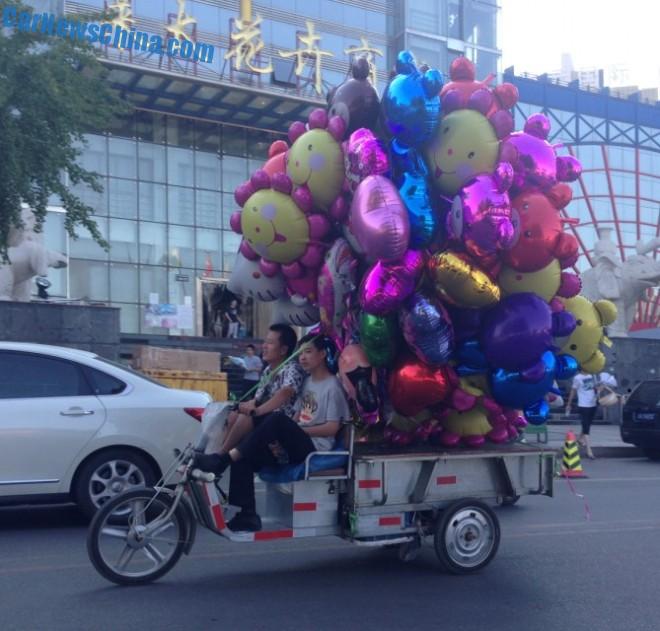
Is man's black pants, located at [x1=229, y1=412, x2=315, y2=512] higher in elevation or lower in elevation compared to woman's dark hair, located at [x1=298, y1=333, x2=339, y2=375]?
lower

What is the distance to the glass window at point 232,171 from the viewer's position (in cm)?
3522

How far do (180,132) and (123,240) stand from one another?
4460mm

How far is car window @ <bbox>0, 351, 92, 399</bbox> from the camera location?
8.16 m

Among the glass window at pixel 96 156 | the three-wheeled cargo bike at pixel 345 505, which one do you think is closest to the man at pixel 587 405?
the three-wheeled cargo bike at pixel 345 505

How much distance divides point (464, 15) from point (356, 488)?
37.6 metres

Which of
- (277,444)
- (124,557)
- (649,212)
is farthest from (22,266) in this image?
(649,212)

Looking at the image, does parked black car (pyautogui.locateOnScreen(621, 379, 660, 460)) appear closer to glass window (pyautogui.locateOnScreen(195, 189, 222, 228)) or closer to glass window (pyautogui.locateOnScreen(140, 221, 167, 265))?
glass window (pyautogui.locateOnScreen(140, 221, 167, 265))

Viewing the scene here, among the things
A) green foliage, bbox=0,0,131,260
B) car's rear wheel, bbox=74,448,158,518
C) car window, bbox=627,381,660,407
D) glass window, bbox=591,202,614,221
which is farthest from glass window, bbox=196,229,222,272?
car's rear wheel, bbox=74,448,158,518

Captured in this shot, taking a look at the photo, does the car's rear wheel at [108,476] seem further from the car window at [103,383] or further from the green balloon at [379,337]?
the green balloon at [379,337]

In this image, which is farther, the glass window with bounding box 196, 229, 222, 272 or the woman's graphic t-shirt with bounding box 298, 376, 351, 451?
the glass window with bounding box 196, 229, 222, 272

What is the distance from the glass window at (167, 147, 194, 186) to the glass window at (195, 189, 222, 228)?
63cm

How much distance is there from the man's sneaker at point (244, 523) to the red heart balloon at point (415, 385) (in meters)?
1.24

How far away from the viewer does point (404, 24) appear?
124 feet

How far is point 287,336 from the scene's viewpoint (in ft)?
23.2
